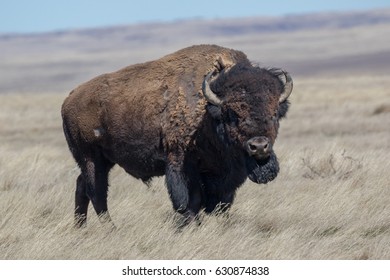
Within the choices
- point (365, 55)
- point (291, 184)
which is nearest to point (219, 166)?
point (291, 184)

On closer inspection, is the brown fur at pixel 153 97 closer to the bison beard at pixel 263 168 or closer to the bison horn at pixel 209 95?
the bison horn at pixel 209 95

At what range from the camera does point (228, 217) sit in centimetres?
877

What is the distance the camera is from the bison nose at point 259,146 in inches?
303

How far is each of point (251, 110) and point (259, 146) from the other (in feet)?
1.29

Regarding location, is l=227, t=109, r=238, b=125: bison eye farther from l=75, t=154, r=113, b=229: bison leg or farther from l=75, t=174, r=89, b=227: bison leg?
l=75, t=174, r=89, b=227: bison leg

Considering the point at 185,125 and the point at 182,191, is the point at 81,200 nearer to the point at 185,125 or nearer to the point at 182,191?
the point at 182,191

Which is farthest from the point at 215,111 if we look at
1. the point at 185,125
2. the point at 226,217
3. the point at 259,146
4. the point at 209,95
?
the point at 226,217

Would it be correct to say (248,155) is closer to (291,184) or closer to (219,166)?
(219,166)

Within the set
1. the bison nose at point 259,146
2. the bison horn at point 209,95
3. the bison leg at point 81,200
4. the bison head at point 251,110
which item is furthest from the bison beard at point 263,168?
the bison leg at point 81,200

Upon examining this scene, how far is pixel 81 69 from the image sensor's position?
11188 centimetres

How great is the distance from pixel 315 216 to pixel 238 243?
1.58 metres

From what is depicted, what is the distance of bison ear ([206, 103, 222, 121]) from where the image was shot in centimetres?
827

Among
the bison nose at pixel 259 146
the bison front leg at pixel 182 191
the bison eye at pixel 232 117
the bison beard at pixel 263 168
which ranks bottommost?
the bison front leg at pixel 182 191

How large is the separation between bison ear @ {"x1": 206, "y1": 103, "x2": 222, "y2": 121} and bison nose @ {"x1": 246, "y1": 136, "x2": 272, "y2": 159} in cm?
58
